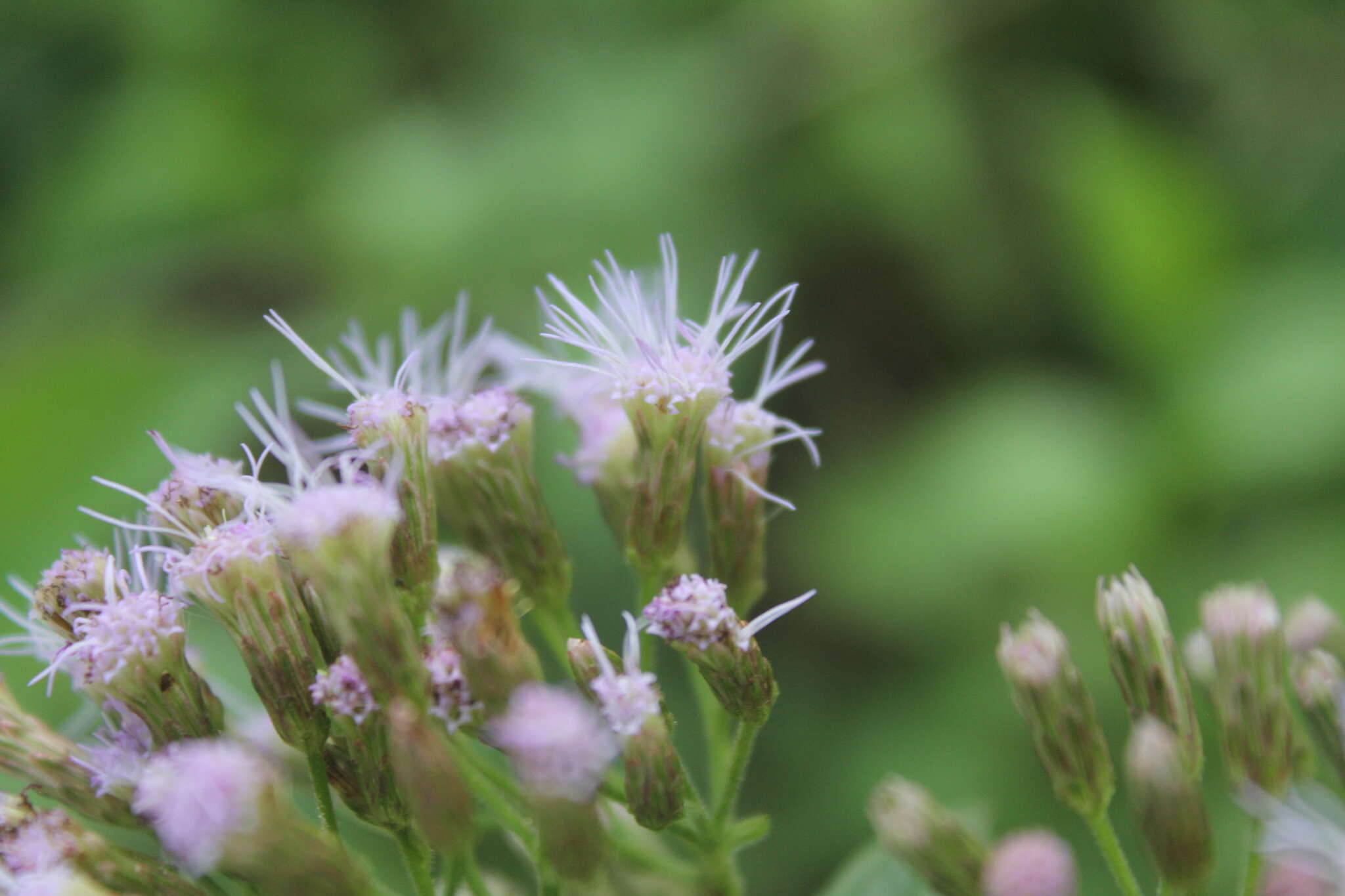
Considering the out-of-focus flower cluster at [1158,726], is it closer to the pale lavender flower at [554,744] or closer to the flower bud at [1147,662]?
→ the flower bud at [1147,662]

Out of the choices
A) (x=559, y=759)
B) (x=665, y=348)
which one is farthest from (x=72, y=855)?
(x=665, y=348)

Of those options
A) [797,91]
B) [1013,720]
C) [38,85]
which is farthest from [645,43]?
[1013,720]

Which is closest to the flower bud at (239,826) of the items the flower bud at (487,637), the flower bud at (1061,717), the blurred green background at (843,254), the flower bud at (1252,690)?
the flower bud at (487,637)

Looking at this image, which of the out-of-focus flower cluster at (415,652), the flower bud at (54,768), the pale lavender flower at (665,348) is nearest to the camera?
the out-of-focus flower cluster at (415,652)

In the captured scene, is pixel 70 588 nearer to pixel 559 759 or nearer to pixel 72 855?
pixel 72 855

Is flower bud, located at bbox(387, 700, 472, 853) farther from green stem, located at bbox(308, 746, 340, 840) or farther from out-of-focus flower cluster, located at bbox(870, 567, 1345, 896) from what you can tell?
out-of-focus flower cluster, located at bbox(870, 567, 1345, 896)

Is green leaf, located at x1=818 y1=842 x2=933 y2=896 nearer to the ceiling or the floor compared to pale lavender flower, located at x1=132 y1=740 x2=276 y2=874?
nearer to the floor

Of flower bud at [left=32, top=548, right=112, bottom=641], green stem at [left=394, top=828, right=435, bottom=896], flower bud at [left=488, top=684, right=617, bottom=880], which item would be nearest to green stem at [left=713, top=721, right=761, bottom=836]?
flower bud at [left=488, top=684, right=617, bottom=880]
